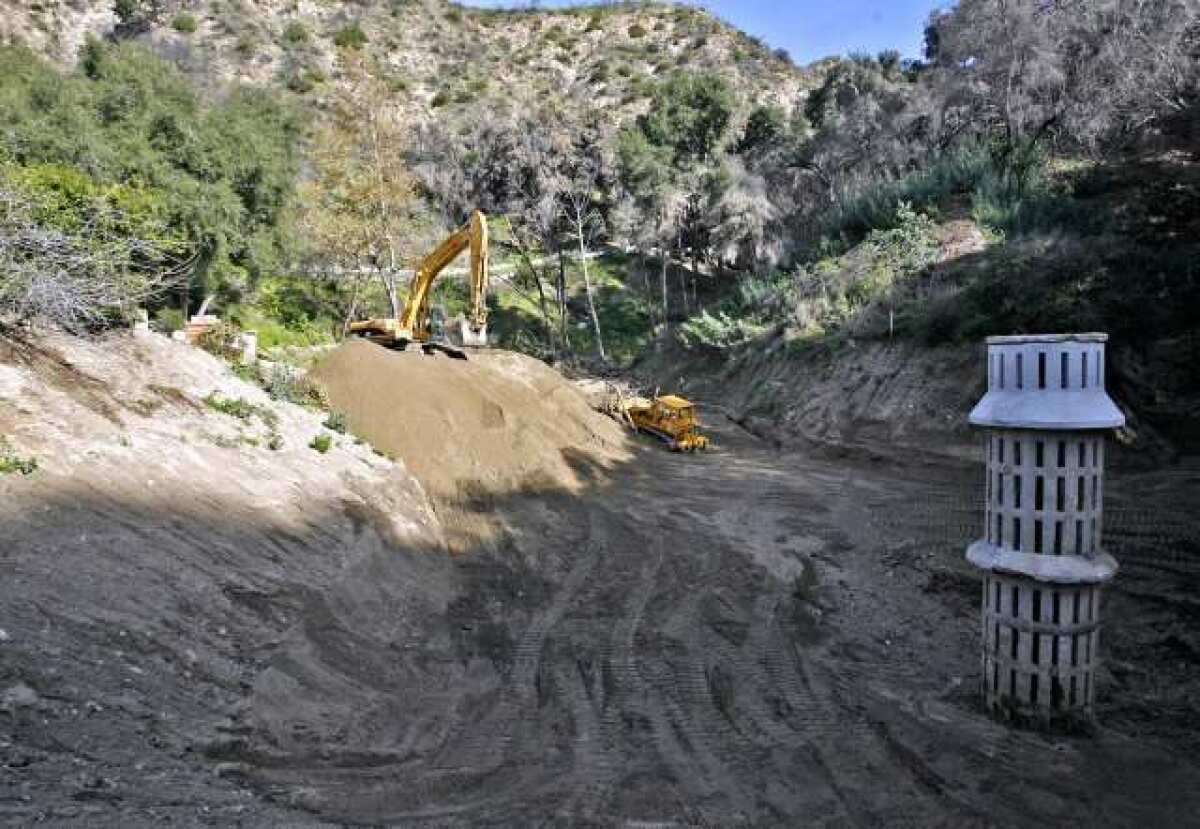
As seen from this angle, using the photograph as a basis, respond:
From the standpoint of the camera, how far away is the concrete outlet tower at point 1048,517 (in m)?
6.70

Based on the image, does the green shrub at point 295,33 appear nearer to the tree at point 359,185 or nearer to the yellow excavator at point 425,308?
the tree at point 359,185

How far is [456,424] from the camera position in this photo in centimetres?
1505

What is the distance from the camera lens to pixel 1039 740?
6.80 m

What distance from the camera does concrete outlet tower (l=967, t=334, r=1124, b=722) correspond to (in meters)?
6.70

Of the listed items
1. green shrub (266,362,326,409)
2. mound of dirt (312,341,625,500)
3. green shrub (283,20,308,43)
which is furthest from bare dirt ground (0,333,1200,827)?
green shrub (283,20,308,43)

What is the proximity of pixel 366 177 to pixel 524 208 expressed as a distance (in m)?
8.17

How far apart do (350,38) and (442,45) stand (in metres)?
8.63

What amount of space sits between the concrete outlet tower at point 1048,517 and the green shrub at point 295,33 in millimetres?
62600

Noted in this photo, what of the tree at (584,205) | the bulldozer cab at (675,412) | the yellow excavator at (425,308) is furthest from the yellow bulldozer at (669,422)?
the tree at (584,205)

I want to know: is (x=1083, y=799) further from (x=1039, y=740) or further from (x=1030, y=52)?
(x=1030, y=52)

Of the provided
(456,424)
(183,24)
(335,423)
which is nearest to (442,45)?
(183,24)

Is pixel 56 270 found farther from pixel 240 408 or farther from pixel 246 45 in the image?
pixel 246 45

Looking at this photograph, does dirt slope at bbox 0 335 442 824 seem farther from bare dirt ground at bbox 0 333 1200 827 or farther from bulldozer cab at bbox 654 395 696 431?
bulldozer cab at bbox 654 395 696 431

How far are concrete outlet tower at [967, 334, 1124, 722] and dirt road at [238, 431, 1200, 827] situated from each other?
0.50 metres
